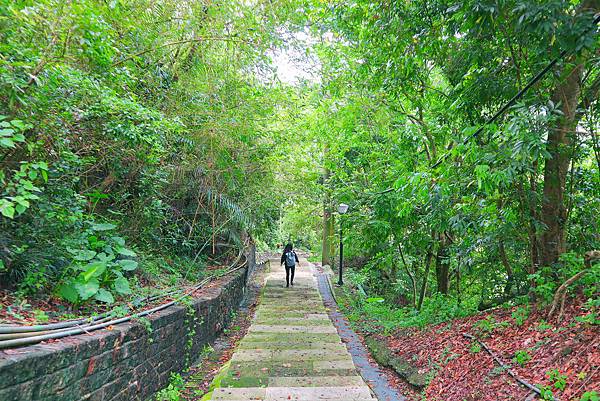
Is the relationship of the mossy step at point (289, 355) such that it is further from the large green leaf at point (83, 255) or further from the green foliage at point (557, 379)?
the green foliage at point (557, 379)

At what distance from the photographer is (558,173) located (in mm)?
4449

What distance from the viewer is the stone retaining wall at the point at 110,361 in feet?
7.67

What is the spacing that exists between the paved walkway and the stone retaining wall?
0.73 metres

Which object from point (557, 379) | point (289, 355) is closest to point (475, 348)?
point (557, 379)

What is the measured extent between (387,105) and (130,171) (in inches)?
208

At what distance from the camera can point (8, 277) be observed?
130 inches

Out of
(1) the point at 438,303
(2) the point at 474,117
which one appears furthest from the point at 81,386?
(1) the point at 438,303

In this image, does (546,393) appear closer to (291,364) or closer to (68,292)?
(291,364)

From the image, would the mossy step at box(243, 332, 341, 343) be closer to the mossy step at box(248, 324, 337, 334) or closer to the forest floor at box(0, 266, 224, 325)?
the mossy step at box(248, 324, 337, 334)

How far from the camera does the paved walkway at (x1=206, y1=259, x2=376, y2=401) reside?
13.8 feet

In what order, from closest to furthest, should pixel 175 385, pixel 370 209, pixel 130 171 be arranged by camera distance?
pixel 175 385 < pixel 130 171 < pixel 370 209

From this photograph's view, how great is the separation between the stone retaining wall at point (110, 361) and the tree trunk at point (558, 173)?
493 centimetres

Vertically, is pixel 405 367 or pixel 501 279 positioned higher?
pixel 501 279

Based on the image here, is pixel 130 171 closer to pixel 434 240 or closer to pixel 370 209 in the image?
pixel 370 209
